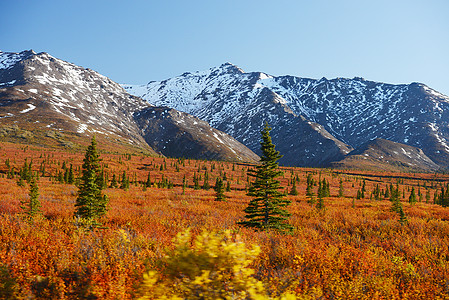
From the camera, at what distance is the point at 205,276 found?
3.01 m

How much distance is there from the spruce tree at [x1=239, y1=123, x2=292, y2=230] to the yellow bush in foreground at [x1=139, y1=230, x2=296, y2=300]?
7.12m

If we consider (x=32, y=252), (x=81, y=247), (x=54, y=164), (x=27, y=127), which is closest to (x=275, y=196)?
(x=81, y=247)

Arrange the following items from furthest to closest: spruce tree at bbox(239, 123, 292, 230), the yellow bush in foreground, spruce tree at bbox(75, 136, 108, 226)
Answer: spruce tree at bbox(75, 136, 108, 226)
spruce tree at bbox(239, 123, 292, 230)
the yellow bush in foreground

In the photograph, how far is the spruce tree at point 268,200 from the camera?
10609 mm

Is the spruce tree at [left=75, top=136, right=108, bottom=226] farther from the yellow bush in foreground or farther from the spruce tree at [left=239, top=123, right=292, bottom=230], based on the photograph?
the yellow bush in foreground

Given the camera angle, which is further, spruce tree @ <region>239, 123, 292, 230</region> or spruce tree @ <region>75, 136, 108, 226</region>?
spruce tree @ <region>75, 136, 108, 226</region>

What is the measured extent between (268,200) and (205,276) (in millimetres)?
8350

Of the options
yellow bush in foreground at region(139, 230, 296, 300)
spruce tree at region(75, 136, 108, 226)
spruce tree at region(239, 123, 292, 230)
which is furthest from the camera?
spruce tree at region(75, 136, 108, 226)

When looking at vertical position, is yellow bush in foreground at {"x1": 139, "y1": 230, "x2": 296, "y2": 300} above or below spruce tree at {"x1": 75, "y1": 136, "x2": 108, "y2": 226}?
above

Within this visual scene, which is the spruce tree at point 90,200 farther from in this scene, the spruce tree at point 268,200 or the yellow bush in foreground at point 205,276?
the yellow bush in foreground at point 205,276

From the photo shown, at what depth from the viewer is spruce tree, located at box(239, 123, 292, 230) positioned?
1061cm

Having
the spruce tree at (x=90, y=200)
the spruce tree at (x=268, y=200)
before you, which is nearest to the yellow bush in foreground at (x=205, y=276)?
the spruce tree at (x=268, y=200)

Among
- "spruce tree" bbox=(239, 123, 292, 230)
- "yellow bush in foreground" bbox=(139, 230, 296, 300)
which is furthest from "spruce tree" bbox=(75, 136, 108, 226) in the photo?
"yellow bush in foreground" bbox=(139, 230, 296, 300)

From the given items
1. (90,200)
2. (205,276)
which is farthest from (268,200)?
(205,276)
